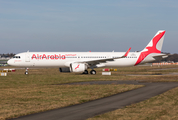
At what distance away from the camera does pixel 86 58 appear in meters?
48.9

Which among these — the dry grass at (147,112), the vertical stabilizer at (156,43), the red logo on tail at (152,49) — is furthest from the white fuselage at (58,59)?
the dry grass at (147,112)

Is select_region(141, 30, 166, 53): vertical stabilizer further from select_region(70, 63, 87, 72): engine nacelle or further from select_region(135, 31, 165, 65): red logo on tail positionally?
select_region(70, 63, 87, 72): engine nacelle

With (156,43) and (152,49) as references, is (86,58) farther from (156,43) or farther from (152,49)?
(156,43)

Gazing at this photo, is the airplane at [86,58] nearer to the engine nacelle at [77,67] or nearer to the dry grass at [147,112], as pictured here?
the engine nacelle at [77,67]

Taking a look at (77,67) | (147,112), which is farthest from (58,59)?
(147,112)

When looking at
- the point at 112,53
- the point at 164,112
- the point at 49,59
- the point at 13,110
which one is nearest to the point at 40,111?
the point at 13,110

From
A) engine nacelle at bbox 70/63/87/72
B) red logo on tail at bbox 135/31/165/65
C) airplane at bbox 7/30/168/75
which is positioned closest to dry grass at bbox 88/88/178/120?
engine nacelle at bbox 70/63/87/72

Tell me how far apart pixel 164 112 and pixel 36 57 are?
37307 millimetres

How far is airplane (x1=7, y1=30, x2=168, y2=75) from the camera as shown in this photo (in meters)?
47.2

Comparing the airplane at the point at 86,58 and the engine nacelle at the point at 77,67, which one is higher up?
the airplane at the point at 86,58

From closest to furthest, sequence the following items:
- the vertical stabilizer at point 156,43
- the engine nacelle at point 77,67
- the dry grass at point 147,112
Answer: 1. the dry grass at point 147,112
2. the engine nacelle at point 77,67
3. the vertical stabilizer at point 156,43

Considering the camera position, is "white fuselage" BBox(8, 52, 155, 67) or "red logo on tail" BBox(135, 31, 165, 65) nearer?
"white fuselage" BBox(8, 52, 155, 67)

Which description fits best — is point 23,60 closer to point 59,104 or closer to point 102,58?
point 102,58

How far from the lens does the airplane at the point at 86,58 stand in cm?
4716
